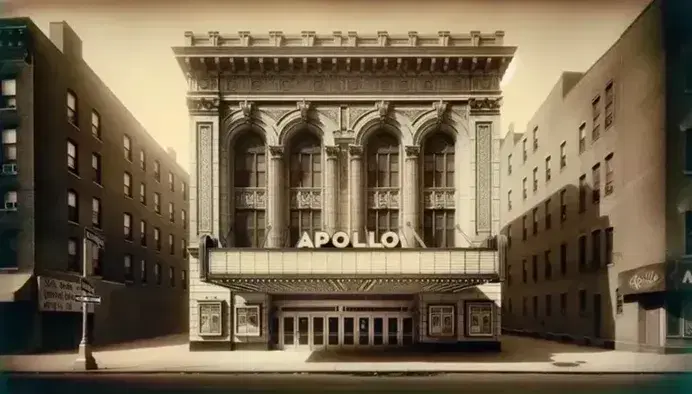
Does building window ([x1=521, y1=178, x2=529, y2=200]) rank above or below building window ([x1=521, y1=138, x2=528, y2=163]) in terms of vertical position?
below

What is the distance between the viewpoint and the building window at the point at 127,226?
19456 mm

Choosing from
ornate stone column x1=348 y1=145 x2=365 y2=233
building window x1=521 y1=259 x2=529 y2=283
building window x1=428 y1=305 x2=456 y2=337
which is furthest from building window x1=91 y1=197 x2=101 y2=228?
building window x1=521 y1=259 x2=529 y2=283

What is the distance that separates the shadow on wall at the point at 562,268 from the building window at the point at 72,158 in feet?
60.6

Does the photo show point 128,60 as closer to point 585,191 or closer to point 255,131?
point 255,131

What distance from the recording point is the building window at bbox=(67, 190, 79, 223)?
17.0 metres

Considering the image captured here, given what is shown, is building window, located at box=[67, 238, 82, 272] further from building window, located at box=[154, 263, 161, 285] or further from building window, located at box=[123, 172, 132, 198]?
building window, located at box=[154, 263, 161, 285]

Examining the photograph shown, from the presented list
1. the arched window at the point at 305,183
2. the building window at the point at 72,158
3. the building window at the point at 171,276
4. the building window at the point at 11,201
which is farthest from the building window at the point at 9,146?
the arched window at the point at 305,183

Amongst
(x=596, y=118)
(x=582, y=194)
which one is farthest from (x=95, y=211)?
(x=582, y=194)

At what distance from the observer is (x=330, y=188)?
72.6 feet

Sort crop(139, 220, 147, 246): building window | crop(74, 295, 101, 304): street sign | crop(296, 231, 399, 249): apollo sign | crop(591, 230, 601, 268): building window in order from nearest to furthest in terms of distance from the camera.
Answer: crop(74, 295, 101, 304): street sign, crop(296, 231, 399, 249): apollo sign, crop(139, 220, 147, 246): building window, crop(591, 230, 601, 268): building window

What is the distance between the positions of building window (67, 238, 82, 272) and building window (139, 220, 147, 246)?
10.8 feet

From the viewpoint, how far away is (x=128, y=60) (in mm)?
14516

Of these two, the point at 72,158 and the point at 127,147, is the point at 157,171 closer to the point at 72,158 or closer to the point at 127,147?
the point at 127,147

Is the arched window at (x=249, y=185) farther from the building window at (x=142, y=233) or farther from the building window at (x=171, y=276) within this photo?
the building window at (x=142, y=233)
